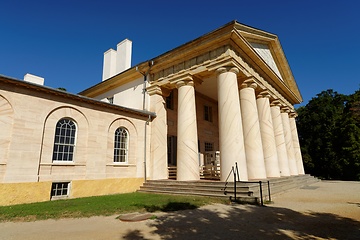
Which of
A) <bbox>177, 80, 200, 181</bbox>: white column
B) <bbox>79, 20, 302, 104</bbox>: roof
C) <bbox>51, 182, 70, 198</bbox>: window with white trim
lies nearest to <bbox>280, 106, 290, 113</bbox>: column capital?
<bbox>79, 20, 302, 104</bbox>: roof

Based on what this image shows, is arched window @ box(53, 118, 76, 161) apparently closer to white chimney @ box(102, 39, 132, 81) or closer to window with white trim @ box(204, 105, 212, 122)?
white chimney @ box(102, 39, 132, 81)

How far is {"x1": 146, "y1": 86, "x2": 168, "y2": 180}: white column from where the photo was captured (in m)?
13.2

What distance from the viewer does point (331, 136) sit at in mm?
29844

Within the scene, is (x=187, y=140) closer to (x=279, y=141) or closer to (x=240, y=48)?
(x=240, y=48)

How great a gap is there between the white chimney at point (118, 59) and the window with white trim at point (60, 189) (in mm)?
12359

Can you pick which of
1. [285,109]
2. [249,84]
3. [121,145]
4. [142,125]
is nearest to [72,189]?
[121,145]

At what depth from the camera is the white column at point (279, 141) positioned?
52.2ft

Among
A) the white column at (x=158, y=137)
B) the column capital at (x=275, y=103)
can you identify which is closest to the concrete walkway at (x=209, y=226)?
the white column at (x=158, y=137)

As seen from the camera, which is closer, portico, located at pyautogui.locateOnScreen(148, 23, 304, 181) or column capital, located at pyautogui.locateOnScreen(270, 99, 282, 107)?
portico, located at pyautogui.locateOnScreen(148, 23, 304, 181)

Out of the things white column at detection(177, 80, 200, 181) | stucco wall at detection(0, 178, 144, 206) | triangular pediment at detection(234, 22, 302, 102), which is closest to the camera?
stucco wall at detection(0, 178, 144, 206)

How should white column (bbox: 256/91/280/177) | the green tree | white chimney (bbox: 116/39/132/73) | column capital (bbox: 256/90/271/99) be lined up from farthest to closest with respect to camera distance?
the green tree < white chimney (bbox: 116/39/132/73) < column capital (bbox: 256/90/271/99) < white column (bbox: 256/91/280/177)

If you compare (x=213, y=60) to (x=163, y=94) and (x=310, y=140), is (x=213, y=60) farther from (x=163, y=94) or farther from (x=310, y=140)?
(x=310, y=140)

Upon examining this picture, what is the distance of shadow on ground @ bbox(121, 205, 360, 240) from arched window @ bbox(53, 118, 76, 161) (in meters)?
6.33

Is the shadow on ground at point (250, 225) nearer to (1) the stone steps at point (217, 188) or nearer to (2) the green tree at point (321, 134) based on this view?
(1) the stone steps at point (217, 188)
